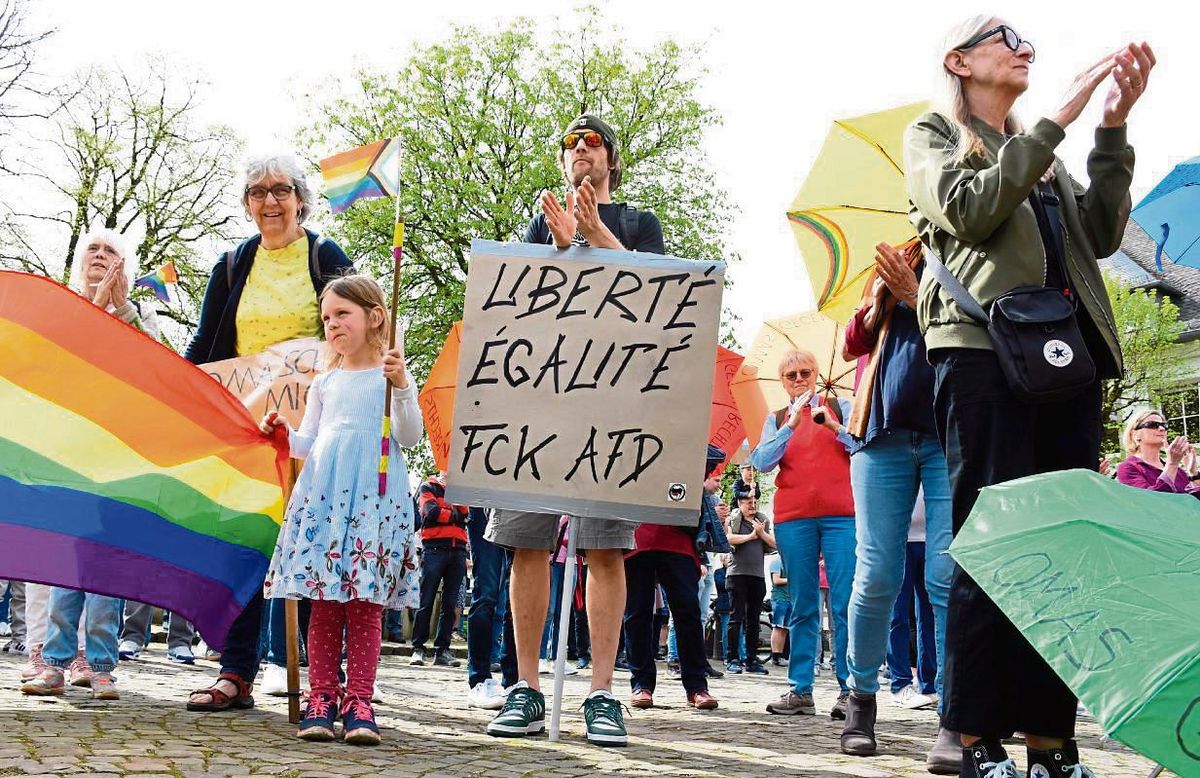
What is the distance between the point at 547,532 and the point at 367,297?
49.1 inches

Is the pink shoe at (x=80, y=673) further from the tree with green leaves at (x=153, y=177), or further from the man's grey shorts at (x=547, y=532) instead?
the tree with green leaves at (x=153, y=177)

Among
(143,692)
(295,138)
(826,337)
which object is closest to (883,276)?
(143,692)

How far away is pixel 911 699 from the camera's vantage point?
26.2 feet

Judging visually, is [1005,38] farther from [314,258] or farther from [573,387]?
[314,258]

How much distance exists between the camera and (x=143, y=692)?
20.7ft

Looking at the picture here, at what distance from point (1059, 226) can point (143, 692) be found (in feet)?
16.3

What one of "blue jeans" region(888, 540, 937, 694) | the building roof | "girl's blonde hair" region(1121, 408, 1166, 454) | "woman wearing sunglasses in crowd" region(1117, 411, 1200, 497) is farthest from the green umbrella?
the building roof

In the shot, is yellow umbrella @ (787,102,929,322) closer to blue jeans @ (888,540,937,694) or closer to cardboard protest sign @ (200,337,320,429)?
cardboard protest sign @ (200,337,320,429)

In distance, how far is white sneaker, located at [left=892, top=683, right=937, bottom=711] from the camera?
776 centimetres

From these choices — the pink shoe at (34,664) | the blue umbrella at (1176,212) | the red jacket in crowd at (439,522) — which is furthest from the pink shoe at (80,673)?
the red jacket in crowd at (439,522)

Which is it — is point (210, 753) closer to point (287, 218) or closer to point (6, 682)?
point (287, 218)

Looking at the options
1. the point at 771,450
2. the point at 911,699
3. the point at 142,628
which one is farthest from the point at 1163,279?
the point at 142,628

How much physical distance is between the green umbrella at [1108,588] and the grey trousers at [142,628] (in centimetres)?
723

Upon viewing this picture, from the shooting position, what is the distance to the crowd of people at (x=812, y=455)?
11.8 feet
